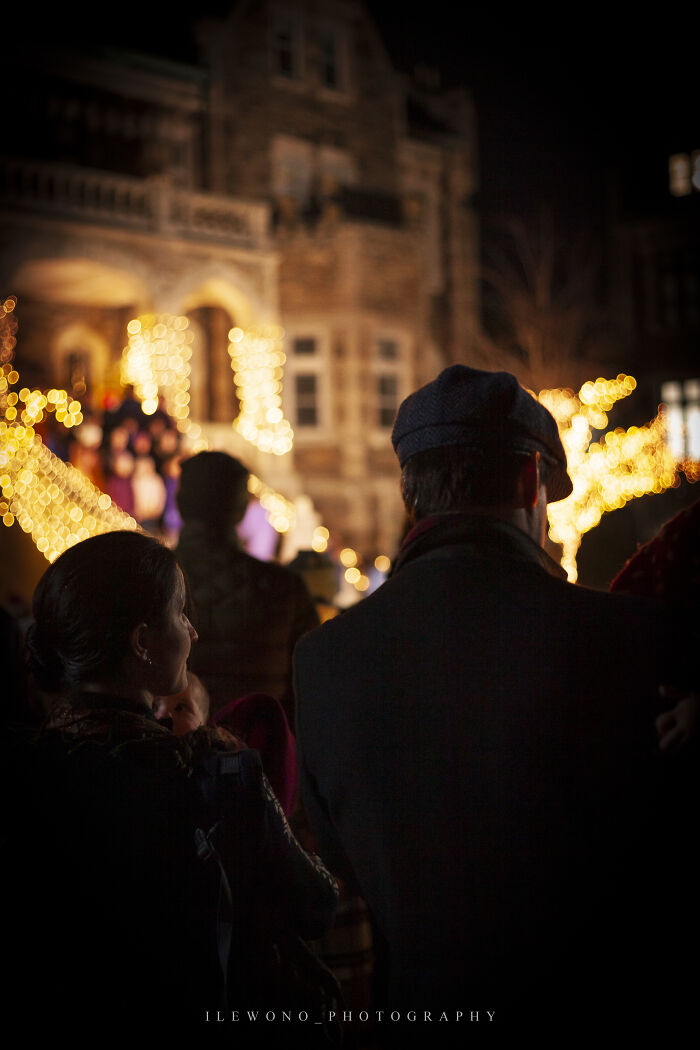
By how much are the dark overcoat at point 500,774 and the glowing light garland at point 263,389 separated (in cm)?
1977

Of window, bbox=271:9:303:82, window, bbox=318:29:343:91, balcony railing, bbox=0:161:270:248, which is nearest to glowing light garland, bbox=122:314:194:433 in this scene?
balcony railing, bbox=0:161:270:248

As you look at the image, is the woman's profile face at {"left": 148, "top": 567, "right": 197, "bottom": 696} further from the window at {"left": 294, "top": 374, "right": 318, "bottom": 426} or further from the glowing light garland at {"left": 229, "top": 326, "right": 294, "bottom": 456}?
the window at {"left": 294, "top": 374, "right": 318, "bottom": 426}

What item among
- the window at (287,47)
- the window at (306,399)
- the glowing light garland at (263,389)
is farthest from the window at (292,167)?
the window at (306,399)

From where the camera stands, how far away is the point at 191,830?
6.17 feet

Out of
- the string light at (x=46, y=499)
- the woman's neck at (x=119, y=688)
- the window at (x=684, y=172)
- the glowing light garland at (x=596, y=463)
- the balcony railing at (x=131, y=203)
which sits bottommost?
the woman's neck at (x=119, y=688)

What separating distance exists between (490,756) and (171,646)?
676 mm

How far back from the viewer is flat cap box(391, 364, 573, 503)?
1.91 m

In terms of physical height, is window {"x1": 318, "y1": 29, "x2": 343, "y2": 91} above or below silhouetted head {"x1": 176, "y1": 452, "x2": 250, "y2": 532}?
above

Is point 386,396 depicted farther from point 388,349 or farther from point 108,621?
point 108,621

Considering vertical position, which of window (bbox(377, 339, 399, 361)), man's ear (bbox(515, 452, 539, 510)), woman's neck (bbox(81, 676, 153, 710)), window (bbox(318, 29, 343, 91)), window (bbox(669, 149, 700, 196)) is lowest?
woman's neck (bbox(81, 676, 153, 710))

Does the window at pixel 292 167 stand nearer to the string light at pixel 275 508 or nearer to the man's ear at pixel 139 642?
the string light at pixel 275 508

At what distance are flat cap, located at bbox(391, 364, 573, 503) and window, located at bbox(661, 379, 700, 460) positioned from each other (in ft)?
91.8

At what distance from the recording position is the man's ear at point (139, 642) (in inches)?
79.9

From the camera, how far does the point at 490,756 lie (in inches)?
67.4
